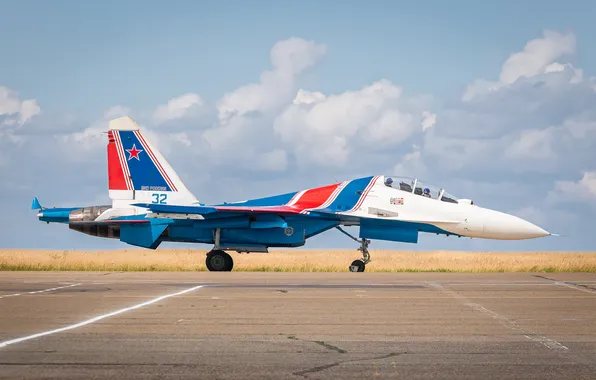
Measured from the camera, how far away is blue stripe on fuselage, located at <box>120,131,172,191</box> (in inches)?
1244

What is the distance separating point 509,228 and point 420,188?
3.42m

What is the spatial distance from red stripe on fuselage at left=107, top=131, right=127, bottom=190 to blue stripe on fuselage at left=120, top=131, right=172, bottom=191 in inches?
13.6

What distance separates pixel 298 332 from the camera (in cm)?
1147

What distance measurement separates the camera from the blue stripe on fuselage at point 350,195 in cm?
3011

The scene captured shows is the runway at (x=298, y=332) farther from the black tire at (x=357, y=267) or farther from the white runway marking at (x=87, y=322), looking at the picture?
the black tire at (x=357, y=267)

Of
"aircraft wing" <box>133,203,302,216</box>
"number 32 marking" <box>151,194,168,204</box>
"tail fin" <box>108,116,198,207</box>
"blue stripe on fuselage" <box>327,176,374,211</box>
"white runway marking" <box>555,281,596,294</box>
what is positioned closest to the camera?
"white runway marking" <box>555,281,596,294</box>

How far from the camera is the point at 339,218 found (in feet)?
99.9

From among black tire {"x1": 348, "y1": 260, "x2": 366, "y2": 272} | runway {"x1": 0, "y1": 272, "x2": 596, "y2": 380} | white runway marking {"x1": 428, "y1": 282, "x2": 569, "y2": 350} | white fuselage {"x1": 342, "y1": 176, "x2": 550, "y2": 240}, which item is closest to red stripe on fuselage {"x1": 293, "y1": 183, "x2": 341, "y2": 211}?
white fuselage {"x1": 342, "y1": 176, "x2": 550, "y2": 240}

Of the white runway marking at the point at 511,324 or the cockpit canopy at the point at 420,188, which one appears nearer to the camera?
the white runway marking at the point at 511,324

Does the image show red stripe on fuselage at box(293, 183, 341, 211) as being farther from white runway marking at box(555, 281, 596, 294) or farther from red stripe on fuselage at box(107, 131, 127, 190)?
white runway marking at box(555, 281, 596, 294)

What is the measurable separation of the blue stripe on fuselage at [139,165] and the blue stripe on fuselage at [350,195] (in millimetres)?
6843

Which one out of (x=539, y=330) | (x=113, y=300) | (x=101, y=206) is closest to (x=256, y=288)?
(x=113, y=300)

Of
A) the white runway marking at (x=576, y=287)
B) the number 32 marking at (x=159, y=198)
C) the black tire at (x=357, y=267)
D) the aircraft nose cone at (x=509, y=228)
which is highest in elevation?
the number 32 marking at (x=159, y=198)

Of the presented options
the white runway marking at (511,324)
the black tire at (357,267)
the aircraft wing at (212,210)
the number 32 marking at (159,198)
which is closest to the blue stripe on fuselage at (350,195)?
the aircraft wing at (212,210)
